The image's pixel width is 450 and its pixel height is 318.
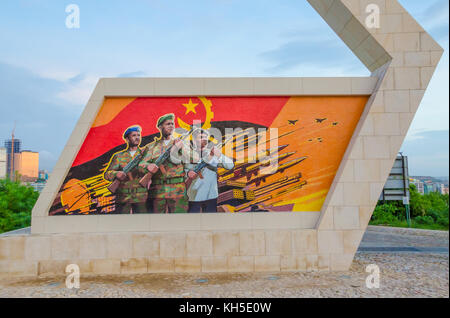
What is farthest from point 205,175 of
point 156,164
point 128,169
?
point 128,169

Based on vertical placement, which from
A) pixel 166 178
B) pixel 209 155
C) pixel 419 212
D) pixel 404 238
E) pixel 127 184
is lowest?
pixel 404 238

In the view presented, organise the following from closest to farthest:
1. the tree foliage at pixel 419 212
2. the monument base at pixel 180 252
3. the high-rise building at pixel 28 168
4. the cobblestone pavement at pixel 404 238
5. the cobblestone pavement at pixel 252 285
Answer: the cobblestone pavement at pixel 252 285 → the monument base at pixel 180 252 → the cobblestone pavement at pixel 404 238 → the tree foliage at pixel 419 212 → the high-rise building at pixel 28 168

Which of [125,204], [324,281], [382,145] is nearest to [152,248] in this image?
[125,204]

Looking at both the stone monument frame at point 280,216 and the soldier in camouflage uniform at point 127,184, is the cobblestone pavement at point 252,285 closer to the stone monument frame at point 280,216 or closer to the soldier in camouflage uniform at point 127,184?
the stone monument frame at point 280,216

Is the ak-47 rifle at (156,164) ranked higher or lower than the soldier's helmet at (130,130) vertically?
lower

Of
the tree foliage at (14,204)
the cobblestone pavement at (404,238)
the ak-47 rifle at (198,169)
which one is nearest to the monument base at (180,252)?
the ak-47 rifle at (198,169)

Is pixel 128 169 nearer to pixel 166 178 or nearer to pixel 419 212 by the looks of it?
pixel 166 178

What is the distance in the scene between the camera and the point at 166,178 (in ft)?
32.6

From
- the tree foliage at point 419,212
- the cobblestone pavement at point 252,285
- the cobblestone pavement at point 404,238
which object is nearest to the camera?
the cobblestone pavement at point 252,285

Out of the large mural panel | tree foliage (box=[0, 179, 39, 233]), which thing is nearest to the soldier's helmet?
the large mural panel

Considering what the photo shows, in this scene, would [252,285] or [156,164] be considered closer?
[252,285]

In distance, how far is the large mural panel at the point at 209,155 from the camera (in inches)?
387

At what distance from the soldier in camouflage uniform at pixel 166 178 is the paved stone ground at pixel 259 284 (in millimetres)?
2150

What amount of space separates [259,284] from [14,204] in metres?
16.0
